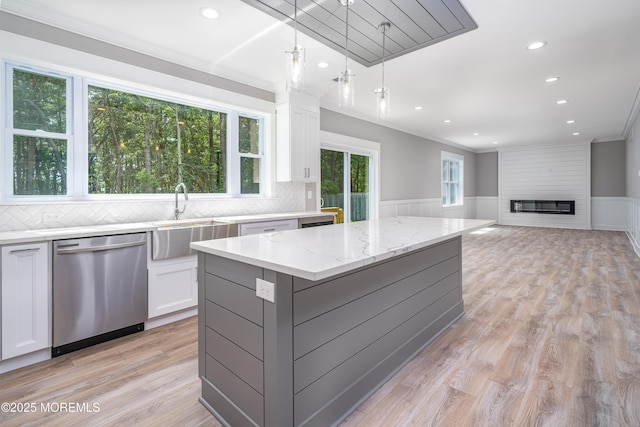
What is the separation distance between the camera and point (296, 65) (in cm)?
203

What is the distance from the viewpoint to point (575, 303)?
3346mm

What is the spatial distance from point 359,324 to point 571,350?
69.6 inches

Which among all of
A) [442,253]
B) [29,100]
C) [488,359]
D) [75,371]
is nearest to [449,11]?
[442,253]

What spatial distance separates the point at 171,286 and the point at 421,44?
3.29 metres

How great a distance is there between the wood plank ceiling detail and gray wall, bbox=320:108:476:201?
2198 mm

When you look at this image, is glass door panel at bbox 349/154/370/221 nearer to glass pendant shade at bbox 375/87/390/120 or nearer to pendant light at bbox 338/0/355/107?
glass pendant shade at bbox 375/87/390/120

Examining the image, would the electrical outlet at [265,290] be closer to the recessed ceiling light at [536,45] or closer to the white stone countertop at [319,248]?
the white stone countertop at [319,248]

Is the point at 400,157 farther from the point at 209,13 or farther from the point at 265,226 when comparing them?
the point at 209,13

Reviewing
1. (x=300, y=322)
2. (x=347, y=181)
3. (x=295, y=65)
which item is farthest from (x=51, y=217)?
(x=347, y=181)

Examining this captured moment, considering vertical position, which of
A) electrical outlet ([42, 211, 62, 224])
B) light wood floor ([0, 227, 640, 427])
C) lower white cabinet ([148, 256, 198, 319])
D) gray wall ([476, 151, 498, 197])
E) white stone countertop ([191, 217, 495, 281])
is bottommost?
light wood floor ([0, 227, 640, 427])

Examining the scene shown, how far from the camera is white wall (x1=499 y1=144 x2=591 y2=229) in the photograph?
30.9 feet

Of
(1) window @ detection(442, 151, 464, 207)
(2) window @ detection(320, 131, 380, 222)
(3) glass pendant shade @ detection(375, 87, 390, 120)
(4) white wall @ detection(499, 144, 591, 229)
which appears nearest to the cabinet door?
(2) window @ detection(320, 131, 380, 222)

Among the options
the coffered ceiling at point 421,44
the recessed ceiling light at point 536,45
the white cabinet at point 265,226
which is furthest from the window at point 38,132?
the recessed ceiling light at point 536,45

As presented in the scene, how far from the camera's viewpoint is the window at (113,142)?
2697mm
